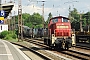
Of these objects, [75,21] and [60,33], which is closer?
[60,33]

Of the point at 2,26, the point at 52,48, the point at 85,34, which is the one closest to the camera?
the point at 52,48

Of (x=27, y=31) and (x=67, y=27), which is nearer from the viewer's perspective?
(x=67, y=27)

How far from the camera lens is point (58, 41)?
25.2 meters

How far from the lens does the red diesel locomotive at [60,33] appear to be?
25.4 meters

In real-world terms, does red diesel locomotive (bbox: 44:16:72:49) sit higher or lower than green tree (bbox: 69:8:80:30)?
lower

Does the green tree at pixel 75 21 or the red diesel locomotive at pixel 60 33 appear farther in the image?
the green tree at pixel 75 21

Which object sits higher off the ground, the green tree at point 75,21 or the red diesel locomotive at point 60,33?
the green tree at point 75,21

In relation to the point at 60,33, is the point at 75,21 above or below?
above

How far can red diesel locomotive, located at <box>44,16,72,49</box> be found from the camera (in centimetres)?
2536

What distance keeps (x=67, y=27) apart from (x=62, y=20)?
3.37ft

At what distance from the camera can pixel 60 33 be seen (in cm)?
2631

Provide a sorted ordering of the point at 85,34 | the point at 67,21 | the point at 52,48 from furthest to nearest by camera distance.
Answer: the point at 85,34 < the point at 52,48 < the point at 67,21

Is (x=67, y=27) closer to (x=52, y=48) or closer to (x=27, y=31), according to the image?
(x=52, y=48)

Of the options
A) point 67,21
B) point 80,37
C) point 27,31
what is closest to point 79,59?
point 67,21
